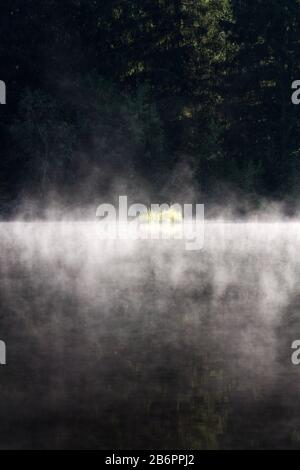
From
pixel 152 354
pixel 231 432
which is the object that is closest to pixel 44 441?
pixel 231 432

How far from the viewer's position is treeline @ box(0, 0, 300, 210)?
57.9 meters

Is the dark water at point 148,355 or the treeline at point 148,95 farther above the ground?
the treeline at point 148,95

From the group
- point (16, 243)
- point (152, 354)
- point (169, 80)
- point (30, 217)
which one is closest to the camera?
point (152, 354)

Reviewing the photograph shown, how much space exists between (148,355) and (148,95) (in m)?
55.4

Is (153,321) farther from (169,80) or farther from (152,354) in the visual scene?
(169,80)

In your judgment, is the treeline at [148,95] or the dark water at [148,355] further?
the treeline at [148,95]

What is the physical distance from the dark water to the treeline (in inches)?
1397

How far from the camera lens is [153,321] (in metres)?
13.9

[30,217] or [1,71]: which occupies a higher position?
[1,71]

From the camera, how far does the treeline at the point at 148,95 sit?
57.9m

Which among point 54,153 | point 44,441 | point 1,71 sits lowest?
point 44,441

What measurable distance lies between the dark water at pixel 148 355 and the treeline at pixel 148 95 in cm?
3548

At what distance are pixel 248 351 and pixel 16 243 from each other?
19.4m

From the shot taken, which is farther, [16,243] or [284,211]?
[284,211]
